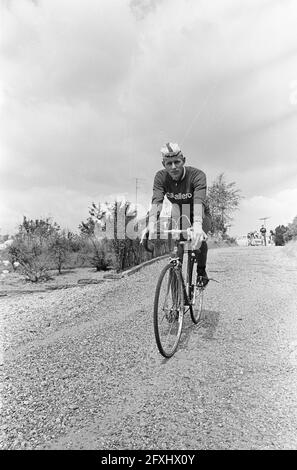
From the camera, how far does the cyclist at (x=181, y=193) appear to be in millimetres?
3839

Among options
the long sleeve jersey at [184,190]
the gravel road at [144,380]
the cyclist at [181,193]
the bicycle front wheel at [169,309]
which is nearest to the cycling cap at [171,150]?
the cyclist at [181,193]

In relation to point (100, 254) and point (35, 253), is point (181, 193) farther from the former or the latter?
point (100, 254)

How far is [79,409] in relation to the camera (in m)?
2.67

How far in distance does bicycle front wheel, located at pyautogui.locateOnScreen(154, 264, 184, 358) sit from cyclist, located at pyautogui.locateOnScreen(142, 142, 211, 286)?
1.38 ft

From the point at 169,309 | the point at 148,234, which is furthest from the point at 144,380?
the point at 148,234

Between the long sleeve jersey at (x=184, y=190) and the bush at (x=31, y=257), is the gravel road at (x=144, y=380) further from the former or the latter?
the bush at (x=31, y=257)

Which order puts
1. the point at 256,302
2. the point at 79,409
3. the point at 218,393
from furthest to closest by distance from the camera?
the point at 256,302
the point at 218,393
the point at 79,409

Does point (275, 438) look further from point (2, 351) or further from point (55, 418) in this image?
point (2, 351)

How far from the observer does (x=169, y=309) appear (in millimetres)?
3842

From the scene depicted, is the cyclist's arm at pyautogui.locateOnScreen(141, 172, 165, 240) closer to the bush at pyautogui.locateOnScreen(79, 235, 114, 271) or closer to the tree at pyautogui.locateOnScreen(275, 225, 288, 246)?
the bush at pyautogui.locateOnScreen(79, 235, 114, 271)

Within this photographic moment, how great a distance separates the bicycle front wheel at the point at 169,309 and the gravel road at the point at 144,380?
5.8 inches

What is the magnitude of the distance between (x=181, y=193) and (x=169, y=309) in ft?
4.22
